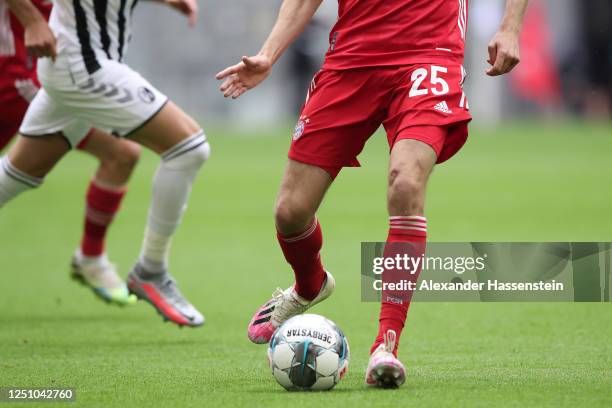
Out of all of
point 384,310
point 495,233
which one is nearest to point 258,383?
point 384,310

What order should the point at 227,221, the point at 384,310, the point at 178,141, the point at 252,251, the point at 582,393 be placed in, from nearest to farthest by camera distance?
the point at 582,393, the point at 384,310, the point at 178,141, the point at 252,251, the point at 227,221

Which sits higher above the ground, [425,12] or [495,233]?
[425,12]

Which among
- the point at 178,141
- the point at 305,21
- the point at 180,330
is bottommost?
the point at 180,330

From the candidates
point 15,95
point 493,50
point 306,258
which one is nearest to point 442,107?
point 493,50

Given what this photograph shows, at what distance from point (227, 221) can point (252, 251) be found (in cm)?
259

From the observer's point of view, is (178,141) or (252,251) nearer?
(178,141)

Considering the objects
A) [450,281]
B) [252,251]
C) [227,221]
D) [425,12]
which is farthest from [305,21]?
[227,221]

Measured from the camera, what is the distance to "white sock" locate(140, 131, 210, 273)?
724cm

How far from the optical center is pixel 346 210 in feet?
48.2

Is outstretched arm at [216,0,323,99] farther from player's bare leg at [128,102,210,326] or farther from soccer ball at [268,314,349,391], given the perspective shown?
player's bare leg at [128,102,210,326]

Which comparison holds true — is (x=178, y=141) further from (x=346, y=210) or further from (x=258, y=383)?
(x=346, y=210)

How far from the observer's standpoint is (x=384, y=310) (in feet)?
17.6

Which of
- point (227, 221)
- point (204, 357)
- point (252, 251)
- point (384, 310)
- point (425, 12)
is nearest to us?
point (384, 310)

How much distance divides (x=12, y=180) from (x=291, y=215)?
247cm
